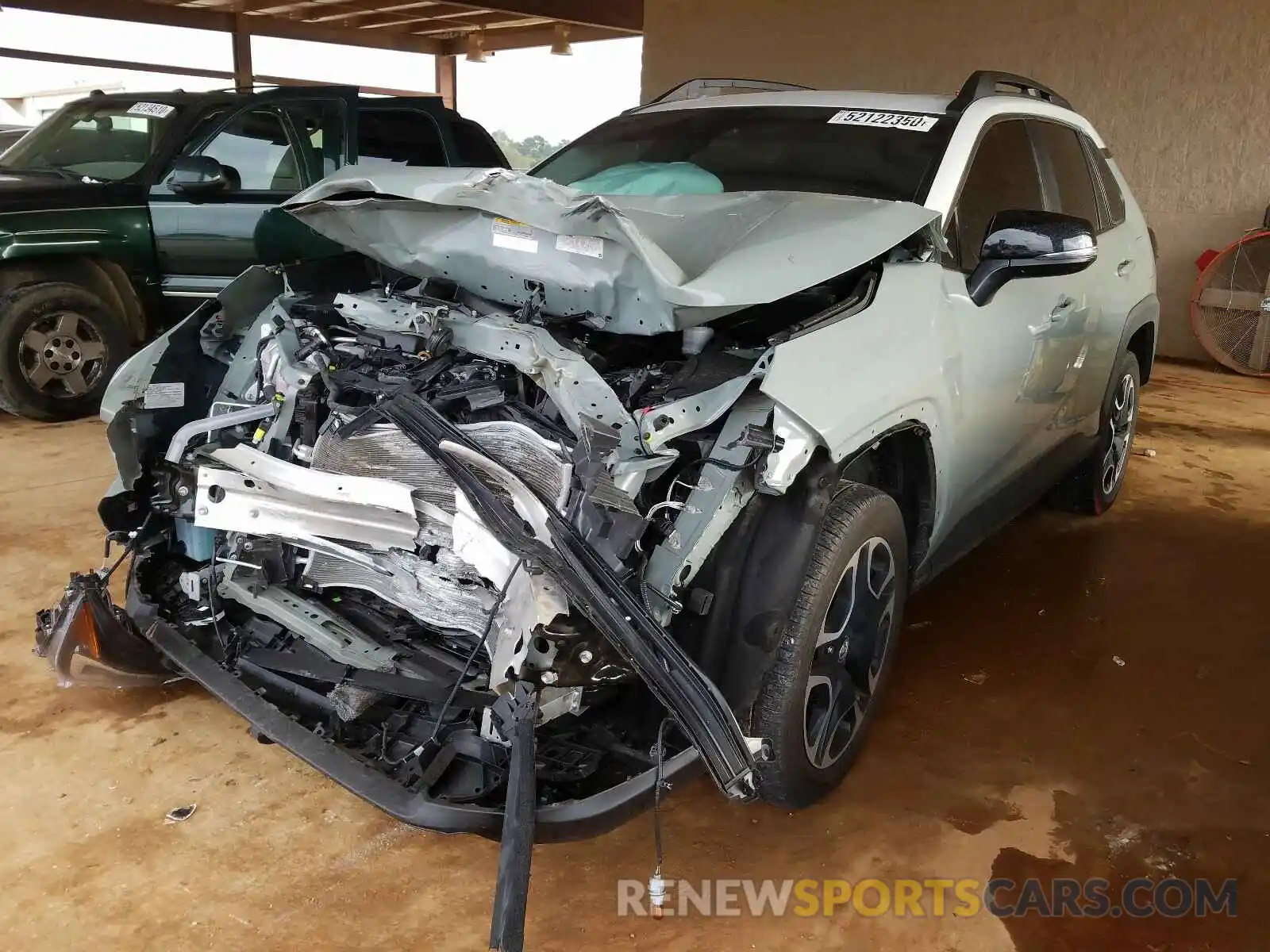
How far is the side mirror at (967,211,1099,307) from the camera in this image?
2.46 meters

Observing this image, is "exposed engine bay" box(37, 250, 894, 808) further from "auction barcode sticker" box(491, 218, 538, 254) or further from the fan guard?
the fan guard

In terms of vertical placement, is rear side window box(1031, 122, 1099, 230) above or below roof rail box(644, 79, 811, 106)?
below

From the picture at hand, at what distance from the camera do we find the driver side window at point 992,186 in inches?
105

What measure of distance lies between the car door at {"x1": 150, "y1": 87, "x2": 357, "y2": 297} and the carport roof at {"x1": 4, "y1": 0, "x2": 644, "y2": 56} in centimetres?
574

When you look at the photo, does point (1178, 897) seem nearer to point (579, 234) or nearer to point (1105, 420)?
point (579, 234)

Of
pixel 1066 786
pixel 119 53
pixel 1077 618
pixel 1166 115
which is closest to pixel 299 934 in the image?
pixel 1066 786

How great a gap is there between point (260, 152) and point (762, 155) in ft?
12.0

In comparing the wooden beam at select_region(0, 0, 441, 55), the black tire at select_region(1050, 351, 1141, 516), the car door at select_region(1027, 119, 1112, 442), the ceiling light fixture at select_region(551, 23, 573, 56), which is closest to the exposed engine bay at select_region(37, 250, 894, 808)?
the car door at select_region(1027, 119, 1112, 442)

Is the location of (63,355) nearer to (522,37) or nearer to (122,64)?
(122,64)

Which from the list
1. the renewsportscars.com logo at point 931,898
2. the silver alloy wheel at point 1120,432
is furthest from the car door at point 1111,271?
the renewsportscars.com logo at point 931,898

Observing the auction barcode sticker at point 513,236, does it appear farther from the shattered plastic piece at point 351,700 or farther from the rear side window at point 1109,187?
the rear side window at point 1109,187

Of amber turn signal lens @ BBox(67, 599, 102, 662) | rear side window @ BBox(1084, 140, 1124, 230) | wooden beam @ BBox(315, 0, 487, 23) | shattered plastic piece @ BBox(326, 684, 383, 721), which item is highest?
wooden beam @ BBox(315, 0, 487, 23)

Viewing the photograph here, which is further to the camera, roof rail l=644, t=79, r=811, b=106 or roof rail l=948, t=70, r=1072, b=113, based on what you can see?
roof rail l=644, t=79, r=811, b=106

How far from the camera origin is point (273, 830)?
218 centimetres
